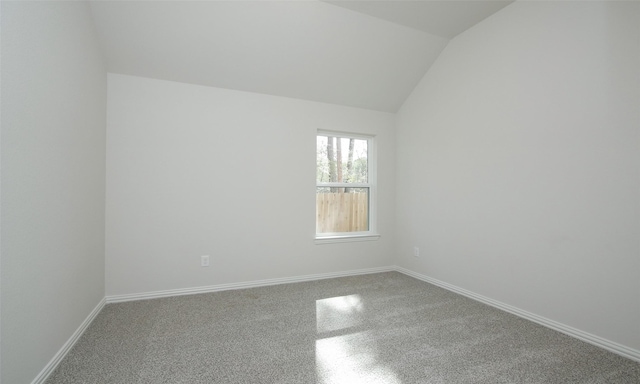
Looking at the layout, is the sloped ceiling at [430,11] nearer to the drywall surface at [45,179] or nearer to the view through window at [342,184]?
the view through window at [342,184]

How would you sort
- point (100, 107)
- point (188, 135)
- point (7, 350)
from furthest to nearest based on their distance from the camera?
point (188, 135), point (100, 107), point (7, 350)

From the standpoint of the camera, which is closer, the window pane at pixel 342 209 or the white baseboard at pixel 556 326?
the white baseboard at pixel 556 326

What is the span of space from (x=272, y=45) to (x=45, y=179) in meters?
2.20

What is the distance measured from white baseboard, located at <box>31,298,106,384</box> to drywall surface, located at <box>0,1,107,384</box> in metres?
0.04

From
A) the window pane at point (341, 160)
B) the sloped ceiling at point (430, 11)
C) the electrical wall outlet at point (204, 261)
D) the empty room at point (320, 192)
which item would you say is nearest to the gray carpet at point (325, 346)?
the empty room at point (320, 192)

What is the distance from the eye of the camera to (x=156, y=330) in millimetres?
2215

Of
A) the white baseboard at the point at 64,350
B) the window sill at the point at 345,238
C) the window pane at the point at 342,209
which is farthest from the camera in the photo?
the window pane at the point at 342,209

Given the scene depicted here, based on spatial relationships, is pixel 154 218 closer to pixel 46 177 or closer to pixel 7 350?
pixel 46 177

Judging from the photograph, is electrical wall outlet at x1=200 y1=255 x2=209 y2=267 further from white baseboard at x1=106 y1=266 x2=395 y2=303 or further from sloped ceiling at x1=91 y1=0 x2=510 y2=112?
sloped ceiling at x1=91 y1=0 x2=510 y2=112

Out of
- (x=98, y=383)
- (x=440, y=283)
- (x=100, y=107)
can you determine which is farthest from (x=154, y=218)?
(x=440, y=283)

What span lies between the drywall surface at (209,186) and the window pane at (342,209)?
0.20m

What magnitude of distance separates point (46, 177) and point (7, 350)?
0.88 meters

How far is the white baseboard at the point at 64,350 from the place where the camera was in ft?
5.15

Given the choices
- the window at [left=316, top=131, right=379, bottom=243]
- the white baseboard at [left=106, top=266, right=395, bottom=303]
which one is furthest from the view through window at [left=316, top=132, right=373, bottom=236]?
the white baseboard at [left=106, top=266, right=395, bottom=303]
